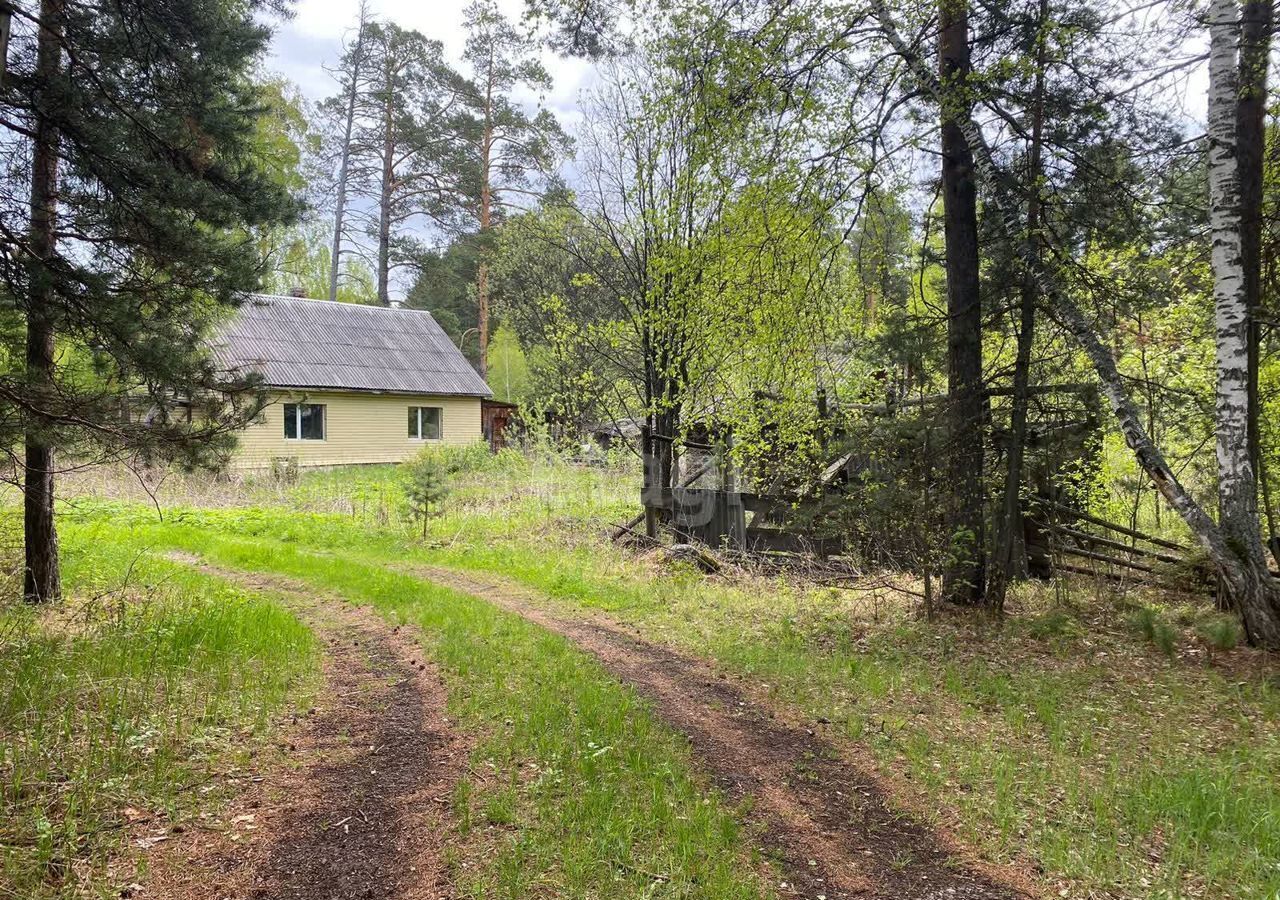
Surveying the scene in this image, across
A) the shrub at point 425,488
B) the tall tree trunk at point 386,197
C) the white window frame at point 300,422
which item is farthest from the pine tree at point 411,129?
the shrub at point 425,488

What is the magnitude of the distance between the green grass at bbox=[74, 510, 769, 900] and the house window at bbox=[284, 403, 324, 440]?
61.1 ft

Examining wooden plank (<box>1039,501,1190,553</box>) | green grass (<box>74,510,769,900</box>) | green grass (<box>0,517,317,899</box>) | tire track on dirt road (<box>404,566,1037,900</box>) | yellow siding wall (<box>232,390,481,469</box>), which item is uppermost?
yellow siding wall (<box>232,390,481,469</box>)

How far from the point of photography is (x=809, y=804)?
12.5 ft

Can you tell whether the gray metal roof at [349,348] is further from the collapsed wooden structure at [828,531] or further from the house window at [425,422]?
the collapsed wooden structure at [828,531]

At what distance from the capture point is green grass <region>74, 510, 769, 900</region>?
3.10m

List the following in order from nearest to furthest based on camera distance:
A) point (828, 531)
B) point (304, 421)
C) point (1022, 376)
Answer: point (1022, 376) < point (828, 531) < point (304, 421)

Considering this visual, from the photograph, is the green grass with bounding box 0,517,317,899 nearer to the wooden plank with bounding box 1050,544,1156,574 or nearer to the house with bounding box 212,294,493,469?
the wooden plank with bounding box 1050,544,1156,574

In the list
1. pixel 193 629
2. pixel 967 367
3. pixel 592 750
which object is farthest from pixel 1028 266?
pixel 193 629

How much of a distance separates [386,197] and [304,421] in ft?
40.8

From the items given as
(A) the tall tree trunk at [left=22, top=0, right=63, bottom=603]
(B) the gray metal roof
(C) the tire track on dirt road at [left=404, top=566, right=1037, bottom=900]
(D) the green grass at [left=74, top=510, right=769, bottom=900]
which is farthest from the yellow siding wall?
(C) the tire track on dirt road at [left=404, top=566, right=1037, bottom=900]

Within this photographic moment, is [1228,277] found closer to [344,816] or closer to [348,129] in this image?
[344,816]

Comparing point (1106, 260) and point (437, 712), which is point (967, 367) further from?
point (437, 712)

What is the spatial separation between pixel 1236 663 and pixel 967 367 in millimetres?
3334

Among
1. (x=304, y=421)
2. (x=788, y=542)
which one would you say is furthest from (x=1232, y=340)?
(x=304, y=421)
